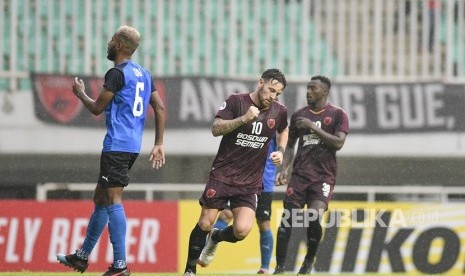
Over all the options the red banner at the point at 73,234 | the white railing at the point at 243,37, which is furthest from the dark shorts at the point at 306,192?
the white railing at the point at 243,37

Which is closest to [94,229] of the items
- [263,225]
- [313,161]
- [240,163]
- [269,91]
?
[240,163]

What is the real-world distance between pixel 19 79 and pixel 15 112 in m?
0.63

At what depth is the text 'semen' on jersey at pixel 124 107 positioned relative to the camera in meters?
9.82

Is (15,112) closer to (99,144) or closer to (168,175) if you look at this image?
(99,144)

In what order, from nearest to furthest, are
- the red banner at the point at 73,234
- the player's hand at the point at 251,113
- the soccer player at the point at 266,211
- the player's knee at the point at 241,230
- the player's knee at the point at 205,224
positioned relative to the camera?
the player's hand at the point at 251,113 < the player's knee at the point at 205,224 < the player's knee at the point at 241,230 < the soccer player at the point at 266,211 < the red banner at the point at 73,234

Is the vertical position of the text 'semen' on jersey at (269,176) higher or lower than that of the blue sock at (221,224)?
higher

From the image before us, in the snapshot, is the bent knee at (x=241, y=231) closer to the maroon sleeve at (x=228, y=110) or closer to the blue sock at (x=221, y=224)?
the maroon sleeve at (x=228, y=110)

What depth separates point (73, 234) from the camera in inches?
682

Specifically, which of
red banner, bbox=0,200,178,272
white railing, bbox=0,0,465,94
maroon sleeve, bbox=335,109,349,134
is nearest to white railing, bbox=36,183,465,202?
red banner, bbox=0,200,178,272

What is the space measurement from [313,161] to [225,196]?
2.80 m

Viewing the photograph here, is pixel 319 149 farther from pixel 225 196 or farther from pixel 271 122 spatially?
pixel 225 196

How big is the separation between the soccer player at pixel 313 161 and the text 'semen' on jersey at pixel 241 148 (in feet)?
7.32

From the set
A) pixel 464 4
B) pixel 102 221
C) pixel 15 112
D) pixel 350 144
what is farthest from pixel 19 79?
pixel 102 221

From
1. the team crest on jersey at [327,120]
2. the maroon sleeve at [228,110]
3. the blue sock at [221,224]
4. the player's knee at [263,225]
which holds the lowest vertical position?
the player's knee at [263,225]
